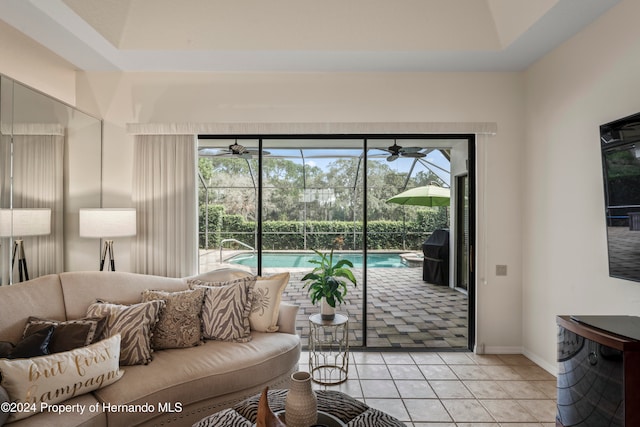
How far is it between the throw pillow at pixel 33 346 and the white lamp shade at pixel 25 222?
95cm

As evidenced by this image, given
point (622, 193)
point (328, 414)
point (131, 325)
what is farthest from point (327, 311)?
point (622, 193)

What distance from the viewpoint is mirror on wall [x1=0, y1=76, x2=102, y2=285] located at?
236 centimetres

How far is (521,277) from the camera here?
3344 mm

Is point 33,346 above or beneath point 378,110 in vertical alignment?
beneath

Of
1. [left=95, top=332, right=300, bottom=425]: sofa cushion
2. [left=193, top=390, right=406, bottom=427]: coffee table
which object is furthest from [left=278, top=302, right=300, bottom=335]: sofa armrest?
[left=193, top=390, right=406, bottom=427]: coffee table

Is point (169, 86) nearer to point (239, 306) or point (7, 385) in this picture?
point (239, 306)

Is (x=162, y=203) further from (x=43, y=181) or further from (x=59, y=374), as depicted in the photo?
(x=59, y=374)

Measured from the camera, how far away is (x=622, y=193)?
2.05 metres

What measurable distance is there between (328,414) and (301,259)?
2.10 metres

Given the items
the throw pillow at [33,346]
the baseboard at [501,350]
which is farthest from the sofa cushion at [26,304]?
the baseboard at [501,350]

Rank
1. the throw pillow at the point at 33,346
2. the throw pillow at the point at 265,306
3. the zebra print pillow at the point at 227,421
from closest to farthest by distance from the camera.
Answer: the zebra print pillow at the point at 227,421 < the throw pillow at the point at 33,346 < the throw pillow at the point at 265,306

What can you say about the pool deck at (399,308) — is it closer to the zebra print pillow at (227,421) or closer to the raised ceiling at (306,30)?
the zebra print pillow at (227,421)

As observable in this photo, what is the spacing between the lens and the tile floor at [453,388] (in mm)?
2275

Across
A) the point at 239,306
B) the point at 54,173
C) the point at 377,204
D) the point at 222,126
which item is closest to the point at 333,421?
the point at 239,306
